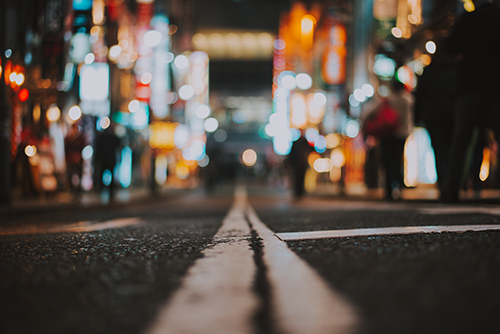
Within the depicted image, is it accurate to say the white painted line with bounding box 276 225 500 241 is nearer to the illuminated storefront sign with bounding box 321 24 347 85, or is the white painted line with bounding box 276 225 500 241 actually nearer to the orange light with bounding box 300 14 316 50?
the illuminated storefront sign with bounding box 321 24 347 85

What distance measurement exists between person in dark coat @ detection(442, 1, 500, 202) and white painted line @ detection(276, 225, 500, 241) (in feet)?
8.36

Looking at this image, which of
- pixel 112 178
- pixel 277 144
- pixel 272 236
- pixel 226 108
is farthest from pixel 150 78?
pixel 226 108

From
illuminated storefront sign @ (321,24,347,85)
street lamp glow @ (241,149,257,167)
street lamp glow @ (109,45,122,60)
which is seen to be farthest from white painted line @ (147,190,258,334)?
street lamp glow @ (241,149,257,167)

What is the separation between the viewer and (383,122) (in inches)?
371

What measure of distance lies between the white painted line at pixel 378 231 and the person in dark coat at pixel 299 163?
10610mm

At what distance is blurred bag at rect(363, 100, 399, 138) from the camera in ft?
30.9

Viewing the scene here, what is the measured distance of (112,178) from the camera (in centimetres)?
1319

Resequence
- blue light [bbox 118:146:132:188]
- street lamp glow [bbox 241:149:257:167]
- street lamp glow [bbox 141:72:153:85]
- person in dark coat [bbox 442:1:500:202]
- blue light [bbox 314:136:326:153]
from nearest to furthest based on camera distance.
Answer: person in dark coat [bbox 442:1:500:202] < blue light [bbox 314:136:326:153] < blue light [bbox 118:146:132:188] < street lamp glow [bbox 141:72:153:85] < street lamp glow [bbox 241:149:257:167]

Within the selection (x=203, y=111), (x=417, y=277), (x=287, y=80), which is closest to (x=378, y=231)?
(x=417, y=277)

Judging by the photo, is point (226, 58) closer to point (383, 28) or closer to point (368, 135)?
point (383, 28)

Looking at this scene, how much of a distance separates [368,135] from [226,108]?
72279 mm

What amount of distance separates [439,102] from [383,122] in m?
1.82

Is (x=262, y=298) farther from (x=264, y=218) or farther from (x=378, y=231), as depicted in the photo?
(x=264, y=218)

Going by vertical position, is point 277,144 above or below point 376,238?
above
